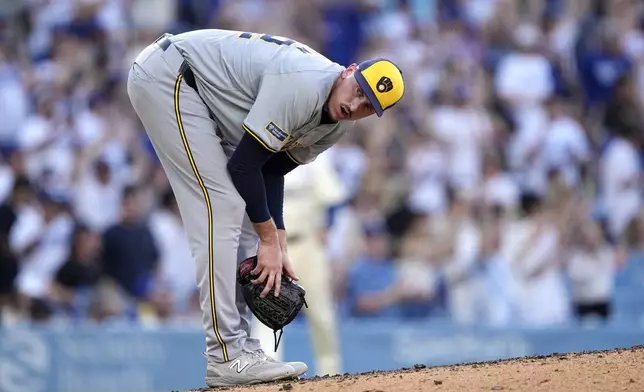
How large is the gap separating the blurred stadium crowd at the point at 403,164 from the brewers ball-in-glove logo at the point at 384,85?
6.15 meters

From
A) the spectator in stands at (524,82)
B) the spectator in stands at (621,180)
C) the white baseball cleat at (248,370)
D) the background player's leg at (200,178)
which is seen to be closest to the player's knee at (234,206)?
the background player's leg at (200,178)

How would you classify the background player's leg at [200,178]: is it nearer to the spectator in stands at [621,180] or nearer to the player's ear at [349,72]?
the player's ear at [349,72]

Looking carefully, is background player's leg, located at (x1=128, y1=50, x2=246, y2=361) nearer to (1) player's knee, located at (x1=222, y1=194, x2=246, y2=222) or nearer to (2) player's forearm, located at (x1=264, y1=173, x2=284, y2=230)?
(1) player's knee, located at (x1=222, y1=194, x2=246, y2=222)

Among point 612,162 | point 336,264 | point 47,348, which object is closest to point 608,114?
point 612,162

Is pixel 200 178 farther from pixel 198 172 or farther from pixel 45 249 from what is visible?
pixel 45 249

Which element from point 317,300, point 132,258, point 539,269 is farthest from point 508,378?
point 132,258

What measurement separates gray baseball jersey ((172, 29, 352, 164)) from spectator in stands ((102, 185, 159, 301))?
5968mm

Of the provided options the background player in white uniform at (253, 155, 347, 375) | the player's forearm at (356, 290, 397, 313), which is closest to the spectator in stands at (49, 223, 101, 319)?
the background player in white uniform at (253, 155, 347, 375)

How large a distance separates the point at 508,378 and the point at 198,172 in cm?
182

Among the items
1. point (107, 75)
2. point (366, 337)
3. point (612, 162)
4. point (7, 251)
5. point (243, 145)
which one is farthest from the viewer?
point (107, 75)

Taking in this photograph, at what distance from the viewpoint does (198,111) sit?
586cm

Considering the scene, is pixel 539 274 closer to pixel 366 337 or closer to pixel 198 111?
pixel 366 337

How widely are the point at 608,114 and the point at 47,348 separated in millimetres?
6701

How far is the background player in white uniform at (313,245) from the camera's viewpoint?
34.4ft
